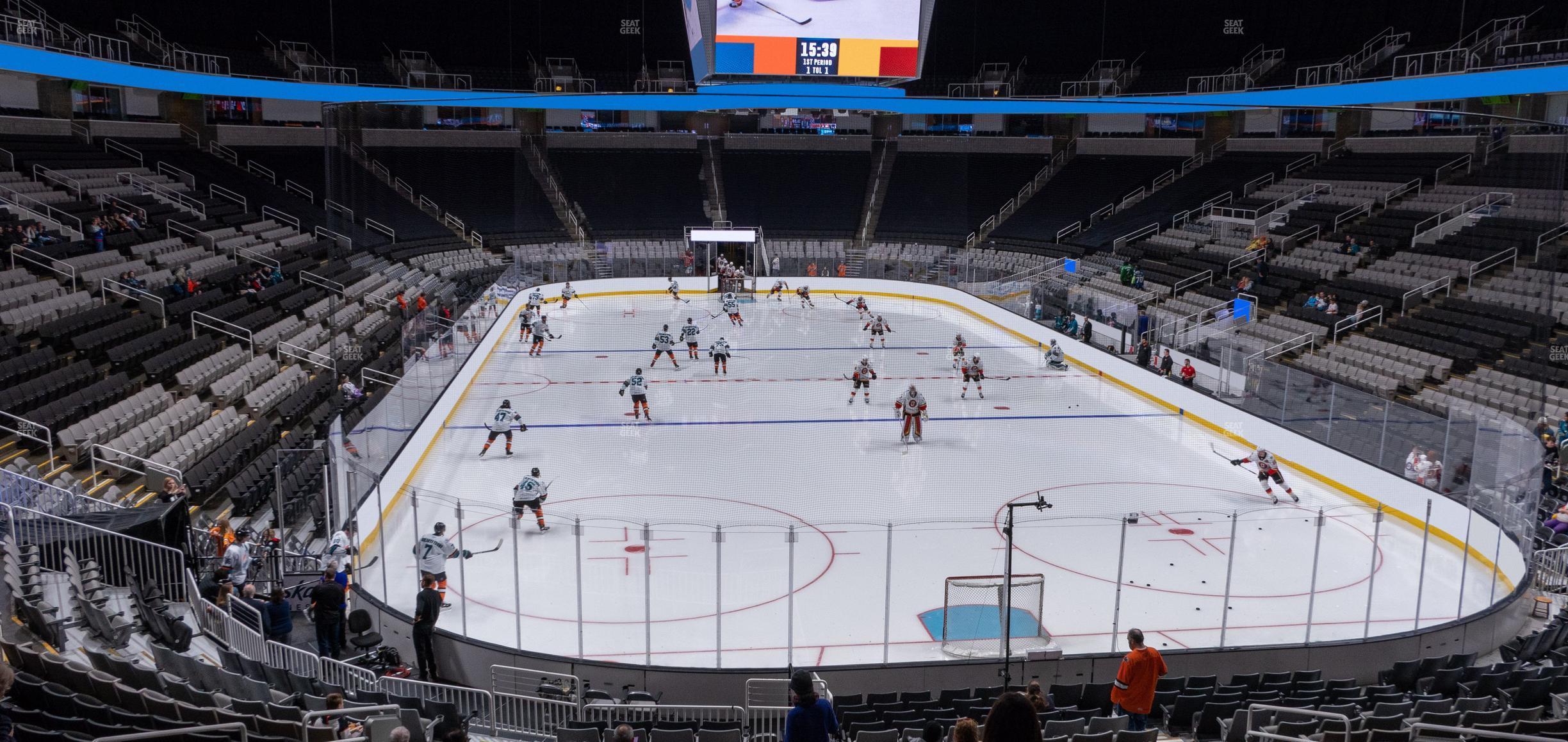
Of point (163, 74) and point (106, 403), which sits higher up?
point (163, 74)

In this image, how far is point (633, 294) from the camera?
3378 cm

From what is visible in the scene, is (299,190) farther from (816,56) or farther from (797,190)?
(816,56)

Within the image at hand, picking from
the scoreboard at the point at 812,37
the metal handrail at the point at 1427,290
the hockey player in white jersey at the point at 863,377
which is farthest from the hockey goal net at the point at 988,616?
the scoreboard at the point at 812,37

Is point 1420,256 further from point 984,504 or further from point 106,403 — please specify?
point 106,403

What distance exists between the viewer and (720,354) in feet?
74.5

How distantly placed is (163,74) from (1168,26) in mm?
29961

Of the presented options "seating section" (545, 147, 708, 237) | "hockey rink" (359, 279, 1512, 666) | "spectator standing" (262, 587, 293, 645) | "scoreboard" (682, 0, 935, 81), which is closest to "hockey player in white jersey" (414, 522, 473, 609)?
"hockey rink" (359, 279, 1512, 666)

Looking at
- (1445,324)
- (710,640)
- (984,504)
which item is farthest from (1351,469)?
(710,640)

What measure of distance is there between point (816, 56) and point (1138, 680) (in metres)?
17.4

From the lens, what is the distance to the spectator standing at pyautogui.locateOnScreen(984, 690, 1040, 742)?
3.88 meters

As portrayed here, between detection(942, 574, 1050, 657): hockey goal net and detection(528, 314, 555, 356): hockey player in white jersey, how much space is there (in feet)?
52.2

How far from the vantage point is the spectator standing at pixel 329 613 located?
345 inches

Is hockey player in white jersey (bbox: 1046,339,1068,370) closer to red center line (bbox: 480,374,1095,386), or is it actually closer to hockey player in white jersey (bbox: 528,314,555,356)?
red center line (bbox: 480,374,1095,386)

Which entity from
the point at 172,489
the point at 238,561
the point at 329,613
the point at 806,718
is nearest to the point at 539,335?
the point at 172,489
